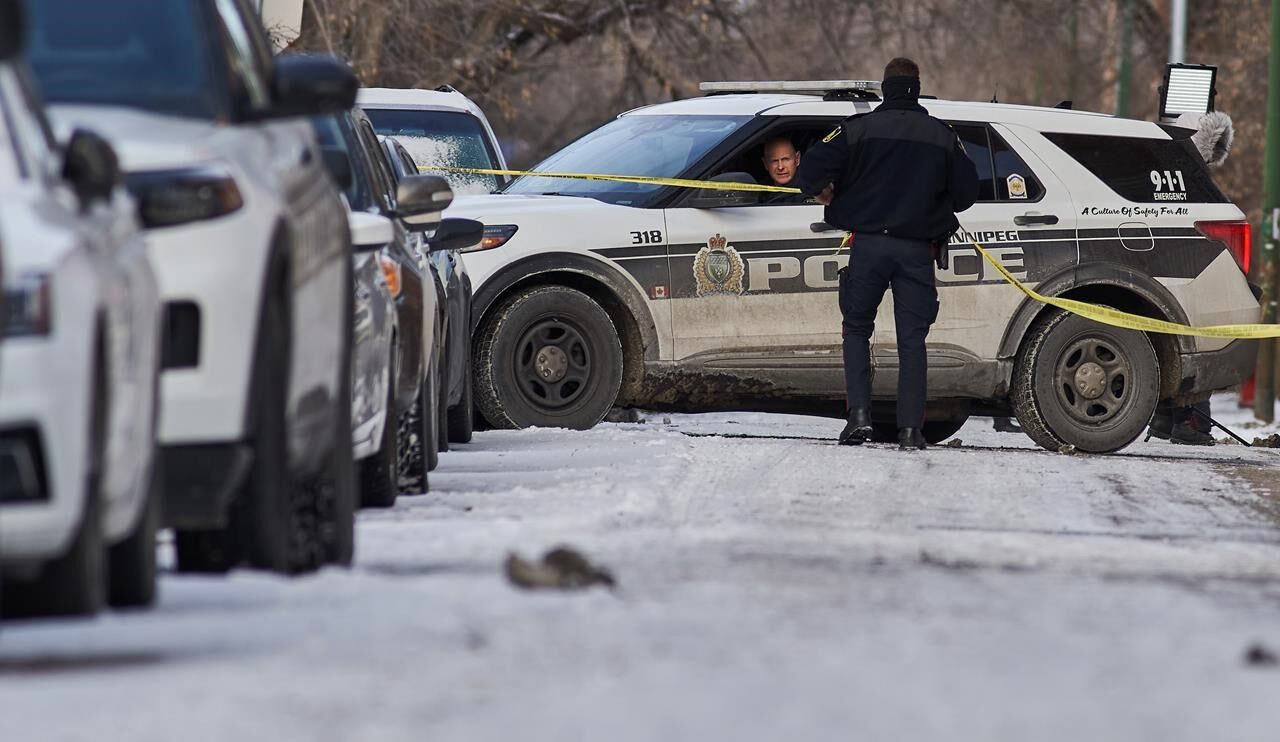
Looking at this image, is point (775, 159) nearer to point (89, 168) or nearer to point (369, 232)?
point (369, 232)

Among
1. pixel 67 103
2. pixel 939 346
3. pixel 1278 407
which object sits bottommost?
pixel 1278 407

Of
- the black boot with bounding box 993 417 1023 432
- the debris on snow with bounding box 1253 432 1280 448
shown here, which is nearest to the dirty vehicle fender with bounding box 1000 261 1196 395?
the debris on snow with bounding box 1253 432 1280 448

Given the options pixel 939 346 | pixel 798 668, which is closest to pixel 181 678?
pixel 798 668

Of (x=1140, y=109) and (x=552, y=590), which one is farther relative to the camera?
(x=1140, y=109)

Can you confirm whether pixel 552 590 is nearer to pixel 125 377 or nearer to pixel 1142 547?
pixel 125 377

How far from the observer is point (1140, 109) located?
43.8m

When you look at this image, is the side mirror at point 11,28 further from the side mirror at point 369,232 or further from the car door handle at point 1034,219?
the car door handle at point 1034,219

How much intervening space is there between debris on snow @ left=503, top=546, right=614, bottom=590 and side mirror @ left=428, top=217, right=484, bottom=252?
4.48 m

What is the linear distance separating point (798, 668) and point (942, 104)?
848cm

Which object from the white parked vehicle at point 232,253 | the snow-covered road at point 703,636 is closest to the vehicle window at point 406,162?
the snow-covered road at point 703,636

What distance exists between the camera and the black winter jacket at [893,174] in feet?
39.1

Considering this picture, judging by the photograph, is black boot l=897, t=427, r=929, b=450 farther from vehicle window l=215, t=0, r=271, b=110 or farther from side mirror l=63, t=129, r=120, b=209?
side mirror l=63, t=129, r=120, b=209

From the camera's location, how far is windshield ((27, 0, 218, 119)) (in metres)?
6.24

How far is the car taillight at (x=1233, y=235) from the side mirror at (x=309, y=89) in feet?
26.1
